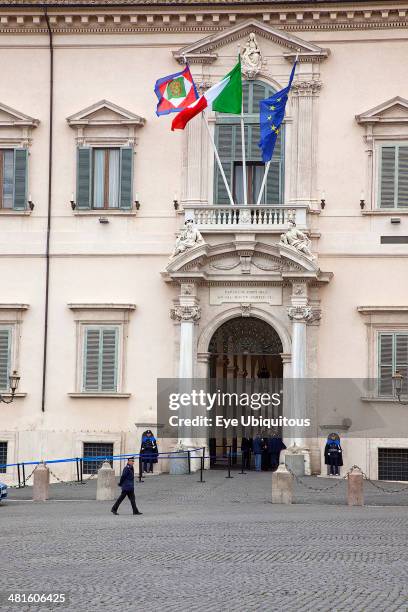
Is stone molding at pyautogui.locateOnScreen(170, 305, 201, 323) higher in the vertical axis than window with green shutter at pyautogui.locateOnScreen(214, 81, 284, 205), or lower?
lower

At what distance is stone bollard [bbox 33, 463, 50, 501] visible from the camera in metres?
30.2

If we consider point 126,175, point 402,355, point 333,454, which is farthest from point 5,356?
point 402,355

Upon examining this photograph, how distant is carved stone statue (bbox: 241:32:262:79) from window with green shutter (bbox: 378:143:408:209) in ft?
14.0

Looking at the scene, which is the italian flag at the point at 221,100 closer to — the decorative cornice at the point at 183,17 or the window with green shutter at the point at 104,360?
the decorative cornice at the point at 183,17

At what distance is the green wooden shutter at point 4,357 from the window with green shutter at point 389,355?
10.6 meters

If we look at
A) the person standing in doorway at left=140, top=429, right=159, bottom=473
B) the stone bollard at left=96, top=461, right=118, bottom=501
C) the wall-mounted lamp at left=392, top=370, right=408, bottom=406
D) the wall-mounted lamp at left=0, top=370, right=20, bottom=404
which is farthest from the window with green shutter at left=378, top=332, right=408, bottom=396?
the wall-mounted lamp at left=0, top=370, right=20, bottom=404

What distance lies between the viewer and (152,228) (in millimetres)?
36688

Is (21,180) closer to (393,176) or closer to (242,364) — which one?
(242,364)

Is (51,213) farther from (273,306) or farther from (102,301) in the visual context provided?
(273,306)

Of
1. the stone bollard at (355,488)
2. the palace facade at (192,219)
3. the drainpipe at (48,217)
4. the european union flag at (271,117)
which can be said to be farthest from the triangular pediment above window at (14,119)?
the stone bollard at (355,488)

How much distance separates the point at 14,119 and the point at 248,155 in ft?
22.6

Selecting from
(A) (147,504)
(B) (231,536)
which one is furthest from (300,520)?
(A) (147,504)

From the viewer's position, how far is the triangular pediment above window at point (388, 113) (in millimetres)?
35688

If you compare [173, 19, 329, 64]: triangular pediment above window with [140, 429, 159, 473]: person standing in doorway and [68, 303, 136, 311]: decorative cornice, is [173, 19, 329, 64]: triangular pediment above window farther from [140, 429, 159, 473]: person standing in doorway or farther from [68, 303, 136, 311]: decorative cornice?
[140, 429, 159, 473]: person standing in doorway
